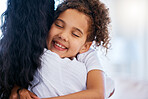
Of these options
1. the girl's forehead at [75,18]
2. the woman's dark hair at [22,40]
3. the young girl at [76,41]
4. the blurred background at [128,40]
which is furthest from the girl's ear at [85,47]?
the blurred background at [128,40]

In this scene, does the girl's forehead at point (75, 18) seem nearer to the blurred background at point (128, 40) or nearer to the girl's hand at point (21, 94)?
the girl's hand at point (21, 94)

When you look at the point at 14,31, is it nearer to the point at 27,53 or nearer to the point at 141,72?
the point at 27,53

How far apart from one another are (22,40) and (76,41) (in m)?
0.30

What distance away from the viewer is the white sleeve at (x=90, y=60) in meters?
0.95

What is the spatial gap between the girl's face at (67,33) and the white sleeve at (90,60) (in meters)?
0.05

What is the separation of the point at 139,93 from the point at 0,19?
59.4 inches

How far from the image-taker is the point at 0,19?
0.88 meters

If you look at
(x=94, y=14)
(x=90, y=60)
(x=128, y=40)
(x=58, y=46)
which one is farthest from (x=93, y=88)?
(x=128, y=40)

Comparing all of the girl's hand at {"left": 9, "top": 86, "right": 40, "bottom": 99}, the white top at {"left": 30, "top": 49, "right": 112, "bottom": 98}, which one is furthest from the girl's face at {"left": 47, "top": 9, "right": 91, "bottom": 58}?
the girl's hand at {"left": 9, "top": 86, "right": 40, "bottom": 99}

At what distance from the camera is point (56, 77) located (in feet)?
2.78

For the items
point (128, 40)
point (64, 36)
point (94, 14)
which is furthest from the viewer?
point (128, 40)

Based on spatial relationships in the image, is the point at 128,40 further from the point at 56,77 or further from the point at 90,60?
the point at 56,77

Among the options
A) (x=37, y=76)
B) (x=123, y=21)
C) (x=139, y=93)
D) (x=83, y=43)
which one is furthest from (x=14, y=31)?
(x=123, y=21)

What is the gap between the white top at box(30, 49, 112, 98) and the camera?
842mm
